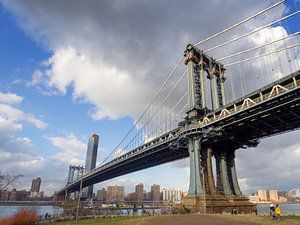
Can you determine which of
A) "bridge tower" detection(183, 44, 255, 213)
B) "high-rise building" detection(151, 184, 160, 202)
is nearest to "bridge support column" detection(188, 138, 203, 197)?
"bridge tower" detection(183, 44, 255, 213)

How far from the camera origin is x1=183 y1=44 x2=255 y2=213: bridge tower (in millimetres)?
38562

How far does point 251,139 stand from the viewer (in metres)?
47.2

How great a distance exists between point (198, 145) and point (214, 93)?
45.6 feet

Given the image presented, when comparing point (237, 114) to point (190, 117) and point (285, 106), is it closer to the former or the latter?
point (285, 106)

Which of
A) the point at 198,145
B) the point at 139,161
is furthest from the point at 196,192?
the point at 139,161

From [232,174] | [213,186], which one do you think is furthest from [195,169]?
[232,174]

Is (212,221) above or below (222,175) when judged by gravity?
below

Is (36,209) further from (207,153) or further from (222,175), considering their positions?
(222,175)

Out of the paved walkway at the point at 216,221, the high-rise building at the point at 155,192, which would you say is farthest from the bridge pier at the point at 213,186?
the high-rise building at the point at 155,192

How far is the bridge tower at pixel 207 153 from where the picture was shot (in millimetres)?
38562

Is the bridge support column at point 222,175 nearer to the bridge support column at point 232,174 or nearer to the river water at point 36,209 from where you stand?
the bridge support column at point 232,174

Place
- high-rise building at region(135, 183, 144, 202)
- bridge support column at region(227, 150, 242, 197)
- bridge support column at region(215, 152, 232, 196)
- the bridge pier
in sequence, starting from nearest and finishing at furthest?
the bridge pier < bridge support column at region(215, 152, 232, 196) < bridge support column at region(227, 150, 242, 197) < high-rise building at region(135, 183, 144, 202)

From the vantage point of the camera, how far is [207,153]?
146 ft

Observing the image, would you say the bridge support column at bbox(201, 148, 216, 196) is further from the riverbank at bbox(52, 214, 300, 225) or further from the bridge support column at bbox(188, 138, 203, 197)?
the riverbank at bbox(52, 214, 300, 225)
